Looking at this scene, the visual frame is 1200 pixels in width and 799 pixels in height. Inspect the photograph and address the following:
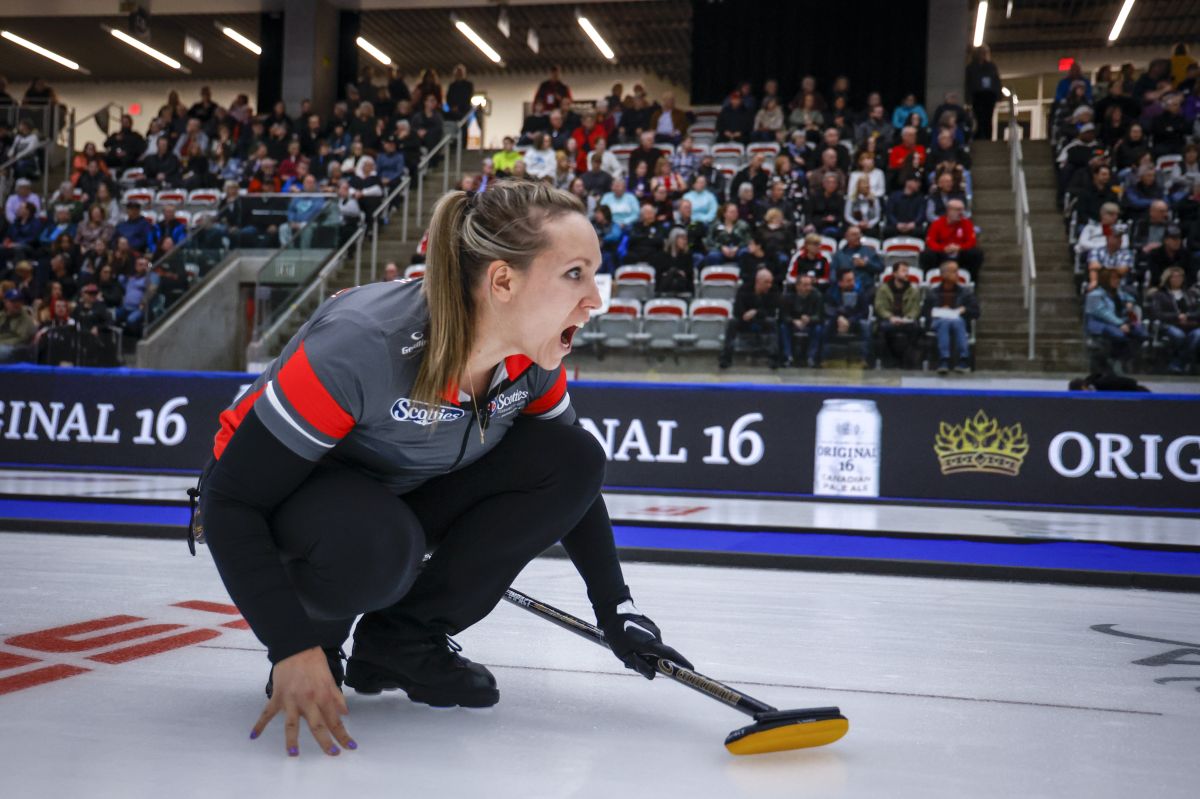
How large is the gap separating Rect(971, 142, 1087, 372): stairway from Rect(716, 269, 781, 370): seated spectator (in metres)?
1.77

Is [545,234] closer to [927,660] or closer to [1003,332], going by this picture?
[927,660]

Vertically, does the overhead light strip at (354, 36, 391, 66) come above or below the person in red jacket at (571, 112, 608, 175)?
above

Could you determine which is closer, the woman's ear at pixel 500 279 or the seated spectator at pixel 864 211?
the woman's ear at pixel 500 279

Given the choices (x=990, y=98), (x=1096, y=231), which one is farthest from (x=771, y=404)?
(x=990, y=98)

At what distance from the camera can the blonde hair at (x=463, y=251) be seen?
185cm

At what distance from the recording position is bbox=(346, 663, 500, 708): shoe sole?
82.3 inches

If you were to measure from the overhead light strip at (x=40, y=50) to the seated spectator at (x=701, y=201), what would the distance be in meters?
18.1

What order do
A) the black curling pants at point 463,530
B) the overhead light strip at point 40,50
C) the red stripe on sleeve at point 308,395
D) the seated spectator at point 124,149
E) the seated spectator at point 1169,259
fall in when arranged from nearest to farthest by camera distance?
1. the red stripe on sleeve at point 308,395
2. the black curling pants at point 463,530
3. the seated spectator at point 1169,259
4. the seated spectator at point 124,149
5. the overhead light strip at point 40,50

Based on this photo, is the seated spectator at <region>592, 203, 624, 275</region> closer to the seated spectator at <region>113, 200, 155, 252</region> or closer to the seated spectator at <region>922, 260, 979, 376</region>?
the seated spectator at <region>922, 260, 979, 376</region>

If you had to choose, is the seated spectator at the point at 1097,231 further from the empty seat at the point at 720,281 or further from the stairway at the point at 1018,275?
the empty seat at the point at 720,281

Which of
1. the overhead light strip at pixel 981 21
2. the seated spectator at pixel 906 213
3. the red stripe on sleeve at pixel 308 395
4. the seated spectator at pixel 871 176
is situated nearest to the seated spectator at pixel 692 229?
the seated spectator at pixel 871 176

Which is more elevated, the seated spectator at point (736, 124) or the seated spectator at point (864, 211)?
the seated spectator at point (736, 124)

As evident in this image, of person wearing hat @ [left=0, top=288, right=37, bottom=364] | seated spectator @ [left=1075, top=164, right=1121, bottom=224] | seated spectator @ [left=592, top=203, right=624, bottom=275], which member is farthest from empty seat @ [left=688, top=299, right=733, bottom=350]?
person wearing hat @ [left=0, top=288, right=37, bottom=364]

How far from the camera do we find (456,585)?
84.0 inches
